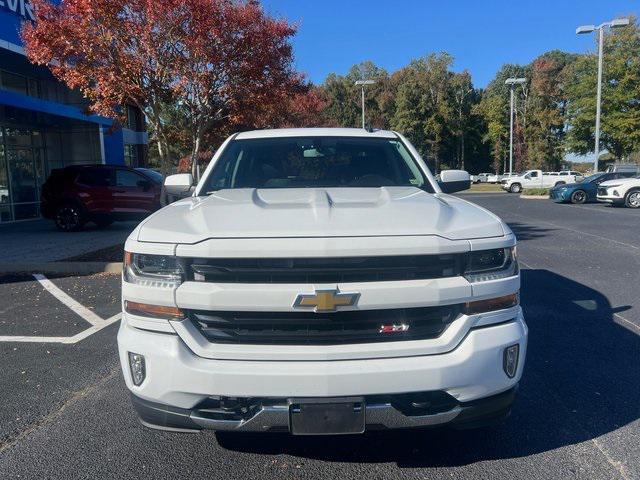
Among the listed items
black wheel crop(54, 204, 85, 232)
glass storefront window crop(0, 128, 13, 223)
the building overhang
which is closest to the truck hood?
the building overhang

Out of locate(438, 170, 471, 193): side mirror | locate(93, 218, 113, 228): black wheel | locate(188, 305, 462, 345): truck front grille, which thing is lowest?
locate(93, 218, 113, 228): black wheel

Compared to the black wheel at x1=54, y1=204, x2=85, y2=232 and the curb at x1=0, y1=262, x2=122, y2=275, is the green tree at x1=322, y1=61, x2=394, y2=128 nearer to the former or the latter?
the black wheel at x1=54, y1=204, x2=85, y2=232

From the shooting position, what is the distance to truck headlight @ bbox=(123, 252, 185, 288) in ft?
8.52

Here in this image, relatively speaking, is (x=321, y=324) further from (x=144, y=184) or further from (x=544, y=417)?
(x=144, y=184)

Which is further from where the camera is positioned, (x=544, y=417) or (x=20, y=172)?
(x=20, y=172)

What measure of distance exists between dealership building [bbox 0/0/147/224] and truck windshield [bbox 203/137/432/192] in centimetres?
1150

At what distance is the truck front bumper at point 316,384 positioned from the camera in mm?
2443

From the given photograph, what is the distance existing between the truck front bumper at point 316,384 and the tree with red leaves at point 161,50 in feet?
23.4

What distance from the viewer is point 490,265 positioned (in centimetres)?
269

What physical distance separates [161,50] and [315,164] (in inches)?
219

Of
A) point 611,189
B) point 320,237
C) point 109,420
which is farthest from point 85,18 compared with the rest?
point 611,189

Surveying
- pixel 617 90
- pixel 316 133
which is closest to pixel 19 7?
pixel 316 133

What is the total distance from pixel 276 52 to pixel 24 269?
5.51m

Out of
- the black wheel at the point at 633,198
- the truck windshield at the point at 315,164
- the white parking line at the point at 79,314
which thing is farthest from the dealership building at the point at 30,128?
the black wheel at the point at 633,198
